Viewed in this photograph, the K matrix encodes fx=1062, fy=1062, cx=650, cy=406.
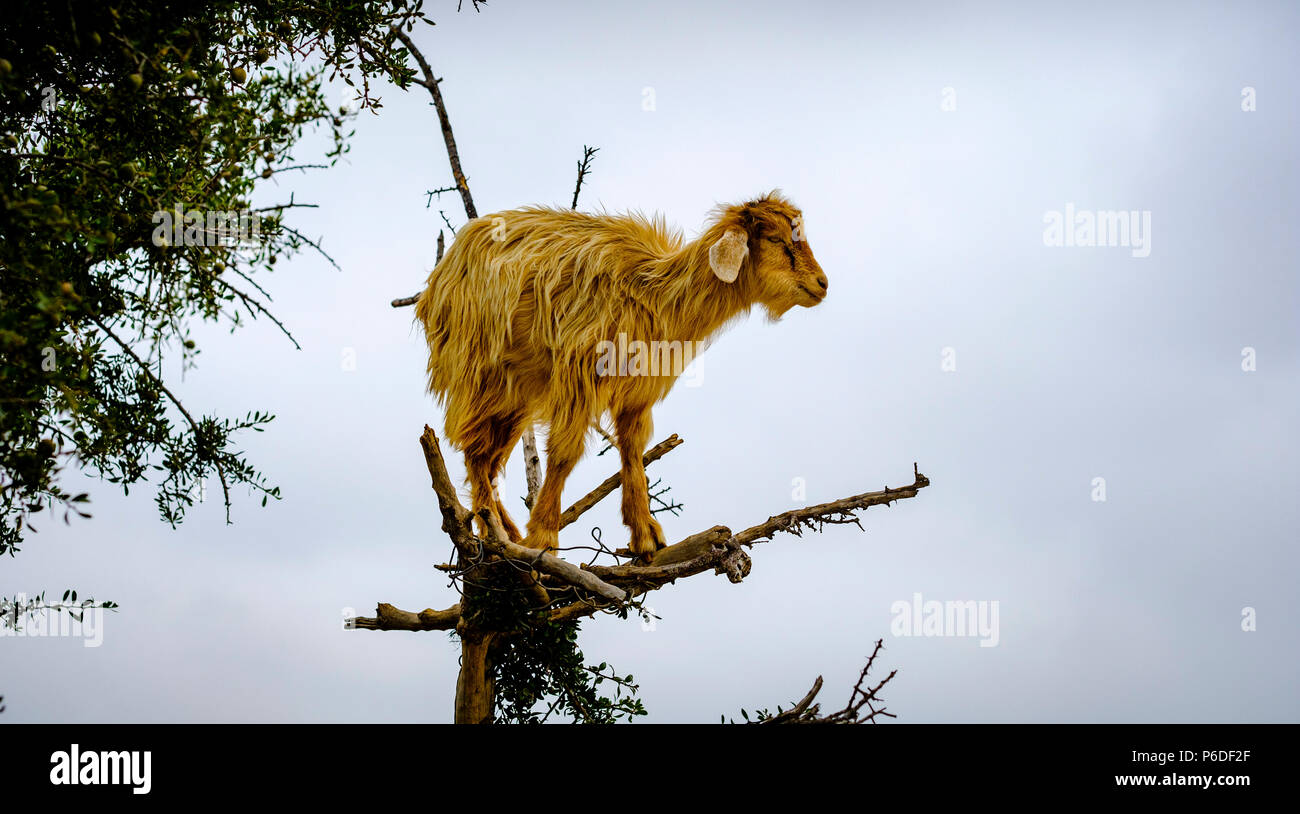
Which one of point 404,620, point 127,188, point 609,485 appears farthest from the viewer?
point 609,485

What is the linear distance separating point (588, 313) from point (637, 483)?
2.98 feet

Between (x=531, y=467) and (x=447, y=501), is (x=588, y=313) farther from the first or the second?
(x=531, y=467)

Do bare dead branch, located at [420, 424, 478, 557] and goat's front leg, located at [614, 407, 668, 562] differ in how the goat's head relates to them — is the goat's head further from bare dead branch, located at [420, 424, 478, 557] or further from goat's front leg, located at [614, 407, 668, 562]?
bare dead branch, located at [420, 424, 478, 557]

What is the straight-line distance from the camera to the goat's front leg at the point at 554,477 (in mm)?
5391

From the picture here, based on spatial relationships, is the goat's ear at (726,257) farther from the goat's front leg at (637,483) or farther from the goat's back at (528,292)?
the goat's front leg at (637,483)

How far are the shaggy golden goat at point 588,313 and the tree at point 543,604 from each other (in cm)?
28

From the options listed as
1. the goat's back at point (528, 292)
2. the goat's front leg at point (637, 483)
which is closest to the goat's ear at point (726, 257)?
the goat's back at point (528, 292)

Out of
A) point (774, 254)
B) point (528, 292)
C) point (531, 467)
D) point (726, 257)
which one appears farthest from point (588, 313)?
point (531, 467)

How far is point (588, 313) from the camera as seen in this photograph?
5.45m

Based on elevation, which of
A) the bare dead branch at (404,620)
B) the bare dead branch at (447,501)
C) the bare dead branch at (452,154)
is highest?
the bare dead branch at (452,154)

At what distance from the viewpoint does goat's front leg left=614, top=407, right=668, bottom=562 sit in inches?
211
